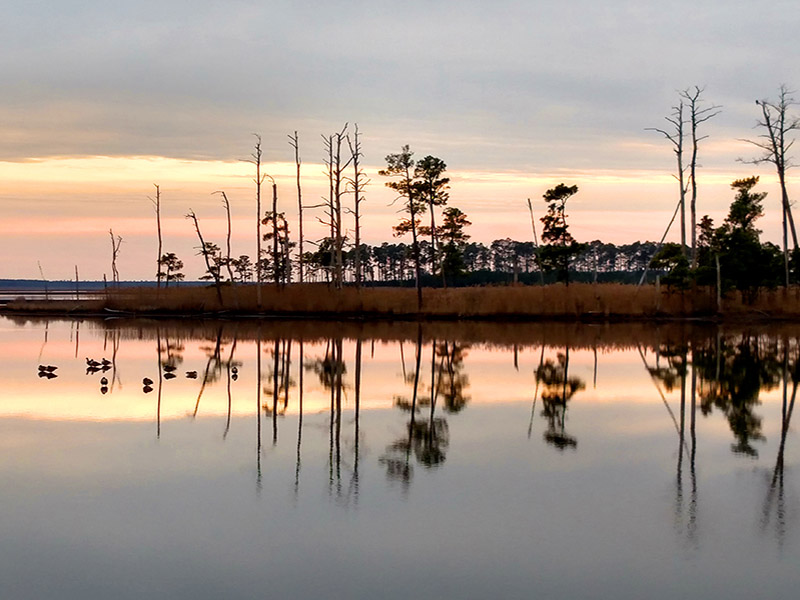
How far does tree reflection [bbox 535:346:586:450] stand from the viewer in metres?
13.4

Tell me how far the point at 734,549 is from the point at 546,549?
62.3 inches

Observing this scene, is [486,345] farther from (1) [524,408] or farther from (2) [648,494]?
(2) [648,494]

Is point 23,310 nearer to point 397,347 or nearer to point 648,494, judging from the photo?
point 397,347

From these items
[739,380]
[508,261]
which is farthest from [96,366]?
[508,261]

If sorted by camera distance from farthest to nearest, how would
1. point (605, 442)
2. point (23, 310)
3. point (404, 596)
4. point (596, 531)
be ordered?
point (23, 310) < point (605, 442) < point (596, 531) < point (404, 596)

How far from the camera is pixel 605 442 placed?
13.1 metres

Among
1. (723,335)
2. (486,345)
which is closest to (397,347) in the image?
(486,345)

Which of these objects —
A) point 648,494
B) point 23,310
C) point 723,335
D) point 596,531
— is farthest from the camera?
point 23,310

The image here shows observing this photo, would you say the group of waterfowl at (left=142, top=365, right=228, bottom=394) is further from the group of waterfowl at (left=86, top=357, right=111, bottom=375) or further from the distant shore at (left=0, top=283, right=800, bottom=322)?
the distant shore at (left=0, top=283, right=800, bottom=322)

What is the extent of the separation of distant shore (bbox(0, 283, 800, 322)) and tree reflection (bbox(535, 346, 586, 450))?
63.5ft

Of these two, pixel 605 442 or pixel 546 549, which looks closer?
pixel 546 549

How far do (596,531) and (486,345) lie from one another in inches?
840

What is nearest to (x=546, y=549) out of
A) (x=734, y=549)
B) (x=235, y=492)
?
(x=734, y=549)

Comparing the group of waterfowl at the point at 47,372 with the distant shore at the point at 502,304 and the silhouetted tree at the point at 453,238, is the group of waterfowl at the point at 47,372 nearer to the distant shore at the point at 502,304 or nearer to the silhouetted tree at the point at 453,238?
the distant shore at the point at 502,304
